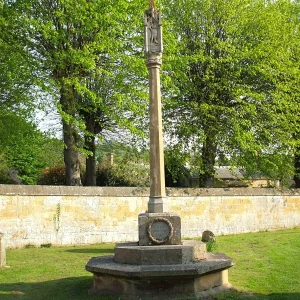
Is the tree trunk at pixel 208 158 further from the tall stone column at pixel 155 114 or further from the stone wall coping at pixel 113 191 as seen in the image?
the tall stone column at pixel 155 114

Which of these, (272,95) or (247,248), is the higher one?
(272,95)

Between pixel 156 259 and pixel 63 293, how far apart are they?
5.82 feet

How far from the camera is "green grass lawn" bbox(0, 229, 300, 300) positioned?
843cm

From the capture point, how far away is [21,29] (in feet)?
55.7

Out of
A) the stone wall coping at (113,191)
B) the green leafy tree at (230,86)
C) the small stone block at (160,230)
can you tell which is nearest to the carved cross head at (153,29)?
the small stone block at (160,230)

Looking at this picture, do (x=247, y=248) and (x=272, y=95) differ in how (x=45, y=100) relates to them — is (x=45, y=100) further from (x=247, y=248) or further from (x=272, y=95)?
(x=272, y=95)

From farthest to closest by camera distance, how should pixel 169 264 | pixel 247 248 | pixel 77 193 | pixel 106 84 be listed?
pixel 106 84
pixel 77 193
pixel 247 248
pixel 169 264

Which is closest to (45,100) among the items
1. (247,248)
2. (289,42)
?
(247,248)

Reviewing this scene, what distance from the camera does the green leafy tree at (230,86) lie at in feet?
70.9

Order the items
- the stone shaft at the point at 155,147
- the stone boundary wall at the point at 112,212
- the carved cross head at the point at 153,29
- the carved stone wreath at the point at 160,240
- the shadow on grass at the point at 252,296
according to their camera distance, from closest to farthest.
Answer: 1. the shadow on grass at the point at 252,296
2. the carved stone wreath at the point at 160,240
3. the stone shaft at the point at 155,147
4. the carved cross head at the point at 153,29
5. the stone boundary wall at the point at 112,212

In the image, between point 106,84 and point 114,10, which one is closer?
point 114,10

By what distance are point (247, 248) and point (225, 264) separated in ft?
21.8

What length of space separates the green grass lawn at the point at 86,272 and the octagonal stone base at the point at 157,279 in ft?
1.03

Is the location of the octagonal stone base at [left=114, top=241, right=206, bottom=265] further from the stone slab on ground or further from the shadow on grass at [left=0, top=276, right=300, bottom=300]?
the shadow on grass at [left=0, top=276, right=300, bottom=300]
